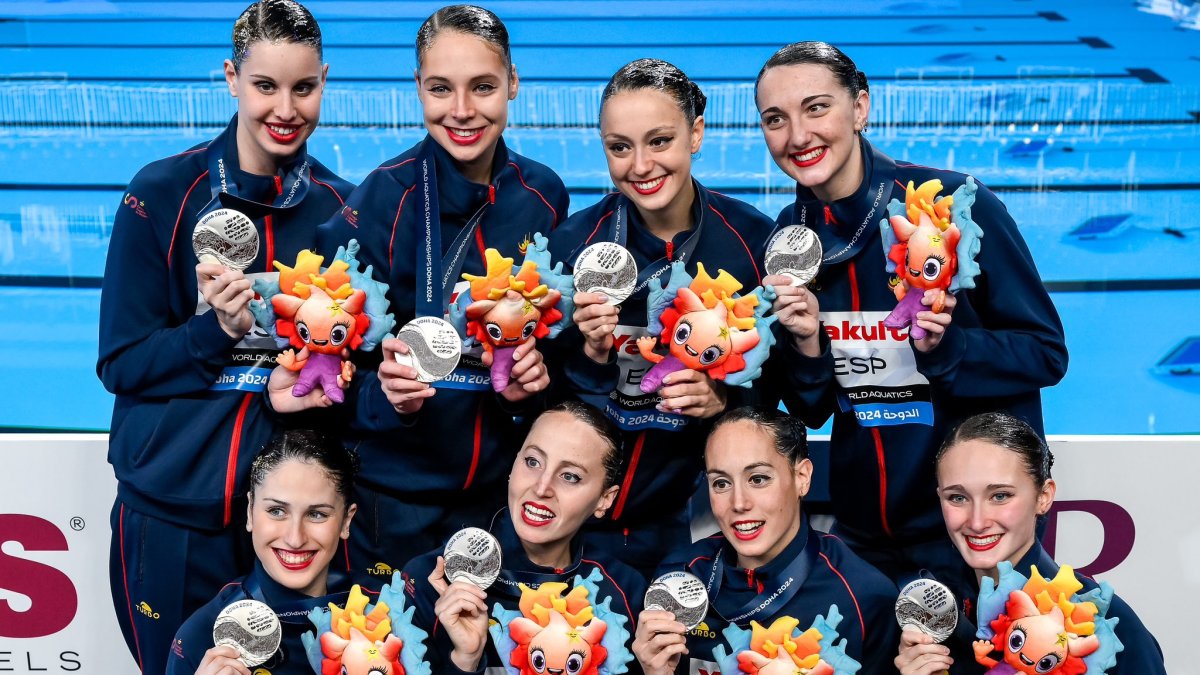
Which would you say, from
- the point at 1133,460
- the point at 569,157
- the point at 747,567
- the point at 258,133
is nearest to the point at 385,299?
the point at 258,133

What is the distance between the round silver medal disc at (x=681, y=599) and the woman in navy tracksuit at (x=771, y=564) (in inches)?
6.3

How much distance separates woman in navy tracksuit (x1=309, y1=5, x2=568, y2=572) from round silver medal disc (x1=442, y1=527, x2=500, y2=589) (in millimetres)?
324

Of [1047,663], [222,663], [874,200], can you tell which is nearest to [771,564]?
[1047,663]

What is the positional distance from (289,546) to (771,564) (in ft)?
3.33

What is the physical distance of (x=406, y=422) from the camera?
2750 millimetres

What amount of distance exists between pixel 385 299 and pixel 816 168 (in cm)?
97

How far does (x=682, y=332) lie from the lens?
261 centimetres

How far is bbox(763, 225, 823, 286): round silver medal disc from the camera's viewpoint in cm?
263

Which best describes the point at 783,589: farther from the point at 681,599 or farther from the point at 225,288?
the point at 225,288

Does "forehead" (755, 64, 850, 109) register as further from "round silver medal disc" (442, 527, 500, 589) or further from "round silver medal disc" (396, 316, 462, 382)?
"round silver medal disc" (442, 527, 500, 589)

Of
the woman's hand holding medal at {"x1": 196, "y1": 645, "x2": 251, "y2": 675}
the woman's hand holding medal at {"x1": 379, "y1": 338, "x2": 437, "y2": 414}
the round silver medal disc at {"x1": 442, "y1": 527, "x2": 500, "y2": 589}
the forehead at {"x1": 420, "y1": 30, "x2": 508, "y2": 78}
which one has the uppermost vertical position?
the forehead at {"x1": 420, "y1": 30, "x2": 508, "y2": 78}

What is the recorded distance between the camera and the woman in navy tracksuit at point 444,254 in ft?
9.04

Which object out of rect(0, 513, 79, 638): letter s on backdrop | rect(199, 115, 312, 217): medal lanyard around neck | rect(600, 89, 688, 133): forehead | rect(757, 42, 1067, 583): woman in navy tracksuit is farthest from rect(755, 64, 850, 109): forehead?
rect(0, 513, 79, 638): letter s on backdrop

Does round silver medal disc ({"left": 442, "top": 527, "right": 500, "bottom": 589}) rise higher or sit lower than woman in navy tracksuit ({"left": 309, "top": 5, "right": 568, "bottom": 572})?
lower
